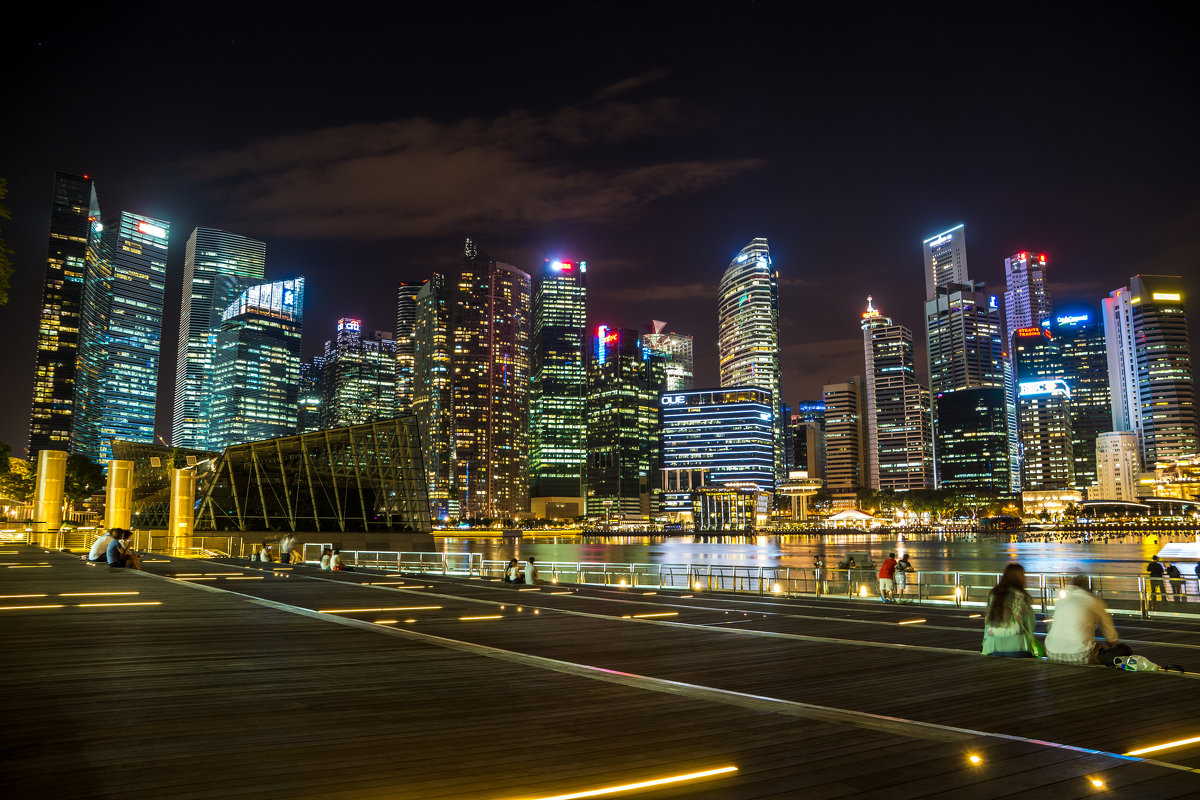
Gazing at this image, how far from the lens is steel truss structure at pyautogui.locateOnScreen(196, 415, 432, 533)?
7094 cm

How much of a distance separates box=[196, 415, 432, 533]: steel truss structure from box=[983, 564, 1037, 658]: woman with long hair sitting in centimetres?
6326

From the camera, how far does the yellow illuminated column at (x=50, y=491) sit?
51.4m

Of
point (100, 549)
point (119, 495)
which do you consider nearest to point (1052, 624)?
point (100, 549)

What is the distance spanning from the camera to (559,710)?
8062 millimetres

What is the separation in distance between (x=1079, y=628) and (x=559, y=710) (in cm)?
742

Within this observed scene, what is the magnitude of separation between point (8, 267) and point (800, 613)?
19.3 meters

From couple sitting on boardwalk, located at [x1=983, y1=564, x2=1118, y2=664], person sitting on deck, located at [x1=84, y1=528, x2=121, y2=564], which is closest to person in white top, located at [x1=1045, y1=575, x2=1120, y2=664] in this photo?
couple sitting on boardwalk, located at [x1=983, y1=564, x2=1118, y2=664]

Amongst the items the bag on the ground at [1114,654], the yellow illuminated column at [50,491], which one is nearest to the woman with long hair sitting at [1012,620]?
the bag on the ground at [1114,654]

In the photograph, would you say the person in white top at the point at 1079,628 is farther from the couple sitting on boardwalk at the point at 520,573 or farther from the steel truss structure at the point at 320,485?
the steel truss structure at the point at 320,485

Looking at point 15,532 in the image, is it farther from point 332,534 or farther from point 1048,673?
point 1048,673

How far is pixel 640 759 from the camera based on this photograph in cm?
619

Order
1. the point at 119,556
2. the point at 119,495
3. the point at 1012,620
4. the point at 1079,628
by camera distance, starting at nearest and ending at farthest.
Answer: the point at 1079,628 < the point at 1012,620 < the point at 119,556 < the point at 119,495

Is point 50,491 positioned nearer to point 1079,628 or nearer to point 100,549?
point 100,549

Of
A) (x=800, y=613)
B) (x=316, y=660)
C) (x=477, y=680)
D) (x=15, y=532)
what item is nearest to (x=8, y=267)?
(x=316, y=660)
